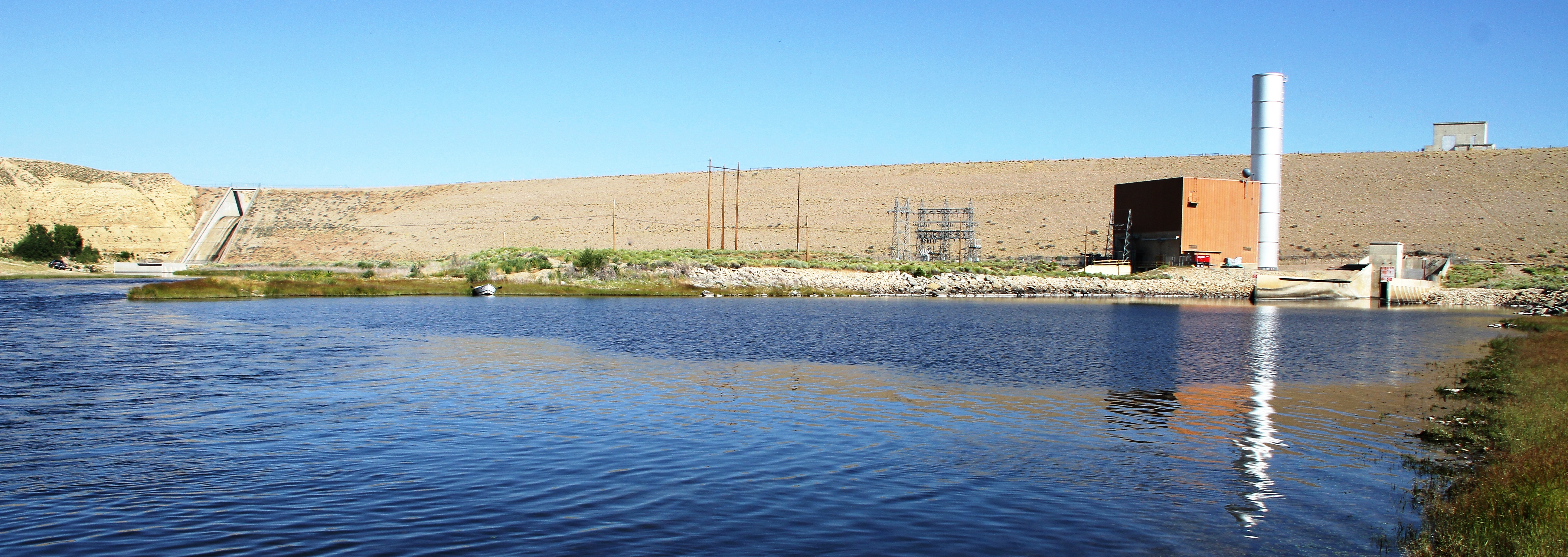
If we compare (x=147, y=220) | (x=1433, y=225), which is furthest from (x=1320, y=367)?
(x=147, y=220)

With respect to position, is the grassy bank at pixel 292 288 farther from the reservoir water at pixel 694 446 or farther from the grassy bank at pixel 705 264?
the reservoir water at pixel 694 446

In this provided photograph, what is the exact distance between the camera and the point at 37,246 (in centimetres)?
8712

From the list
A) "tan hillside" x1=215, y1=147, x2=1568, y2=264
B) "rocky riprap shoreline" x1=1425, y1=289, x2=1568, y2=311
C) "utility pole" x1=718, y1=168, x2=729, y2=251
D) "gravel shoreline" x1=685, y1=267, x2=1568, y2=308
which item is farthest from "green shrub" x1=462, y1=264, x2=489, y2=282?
"rocky riprap shoreline" x1=1425, y1=289, x2=1568, y2=311

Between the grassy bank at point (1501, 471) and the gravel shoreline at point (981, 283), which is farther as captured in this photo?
the gravel shoreline at point (981, 283)

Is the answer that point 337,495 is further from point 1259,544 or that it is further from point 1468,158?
point 1468,158

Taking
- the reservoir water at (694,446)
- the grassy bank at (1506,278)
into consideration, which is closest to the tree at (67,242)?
the reservoir water at (694,446)

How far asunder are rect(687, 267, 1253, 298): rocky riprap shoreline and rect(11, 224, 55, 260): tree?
65.8m

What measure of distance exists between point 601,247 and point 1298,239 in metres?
69.4

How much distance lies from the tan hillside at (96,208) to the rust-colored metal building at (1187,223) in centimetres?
9270

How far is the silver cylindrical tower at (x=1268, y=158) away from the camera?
63812 millimetres

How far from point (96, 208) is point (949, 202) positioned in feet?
314

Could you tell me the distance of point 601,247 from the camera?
4190 inches

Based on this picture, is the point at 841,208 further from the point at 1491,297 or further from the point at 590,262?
the point at 1491,297

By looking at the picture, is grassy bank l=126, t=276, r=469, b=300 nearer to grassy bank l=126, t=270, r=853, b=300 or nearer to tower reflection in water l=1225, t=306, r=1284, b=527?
grassy bank l=126, t=270, r=853, b=300
